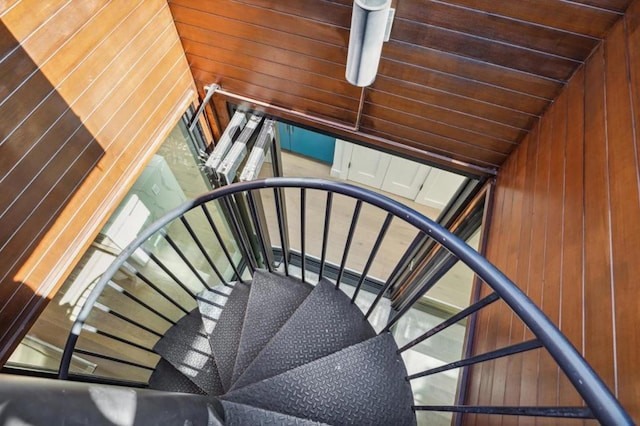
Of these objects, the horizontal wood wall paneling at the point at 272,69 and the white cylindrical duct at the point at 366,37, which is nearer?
the white cylindrical duct at the point at 366,37

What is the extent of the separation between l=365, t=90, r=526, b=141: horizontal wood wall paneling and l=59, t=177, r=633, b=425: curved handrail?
0.89 m

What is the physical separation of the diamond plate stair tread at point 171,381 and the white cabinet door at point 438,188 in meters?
2.97

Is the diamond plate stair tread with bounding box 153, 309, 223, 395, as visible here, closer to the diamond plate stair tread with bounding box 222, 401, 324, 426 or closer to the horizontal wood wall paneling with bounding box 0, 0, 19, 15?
the diamond plate stair tread with bounding box 222, 401, 324, 426

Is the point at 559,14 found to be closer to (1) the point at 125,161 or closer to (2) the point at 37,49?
(2) the point at 37,49

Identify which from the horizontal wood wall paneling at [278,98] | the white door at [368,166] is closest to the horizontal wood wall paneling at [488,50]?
the horizontal wood wall paneling at [278,98]

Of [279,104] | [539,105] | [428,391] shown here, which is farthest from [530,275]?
[428,391]

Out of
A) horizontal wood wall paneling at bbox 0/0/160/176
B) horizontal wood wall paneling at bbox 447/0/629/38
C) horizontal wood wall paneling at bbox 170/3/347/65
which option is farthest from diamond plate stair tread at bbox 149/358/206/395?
horizontal wood wall paneling at bbox 447/0/629/38

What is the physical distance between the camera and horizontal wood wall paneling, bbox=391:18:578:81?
4.71ft

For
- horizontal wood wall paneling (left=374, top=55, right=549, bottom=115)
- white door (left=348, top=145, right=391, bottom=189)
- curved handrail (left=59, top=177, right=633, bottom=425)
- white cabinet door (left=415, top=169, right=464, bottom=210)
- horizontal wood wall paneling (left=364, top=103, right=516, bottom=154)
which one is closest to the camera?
curved handrail (left=59, top=177, right=633, bottom=425)

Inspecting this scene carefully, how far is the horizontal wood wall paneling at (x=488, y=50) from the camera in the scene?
4.71ft

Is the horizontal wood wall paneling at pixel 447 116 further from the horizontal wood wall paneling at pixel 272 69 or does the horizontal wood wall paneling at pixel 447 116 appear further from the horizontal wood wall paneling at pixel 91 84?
the horizontal wood wall paneling at pixel 91 84

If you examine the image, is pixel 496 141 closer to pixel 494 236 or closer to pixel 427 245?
pixel 494 236

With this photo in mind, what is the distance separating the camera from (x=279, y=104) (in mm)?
Answer: 2285

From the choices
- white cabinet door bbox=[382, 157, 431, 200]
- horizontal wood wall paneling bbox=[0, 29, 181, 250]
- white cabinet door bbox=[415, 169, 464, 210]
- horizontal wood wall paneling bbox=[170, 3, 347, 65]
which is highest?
white cabinet door bbox=[382, 157, 431, 200]
